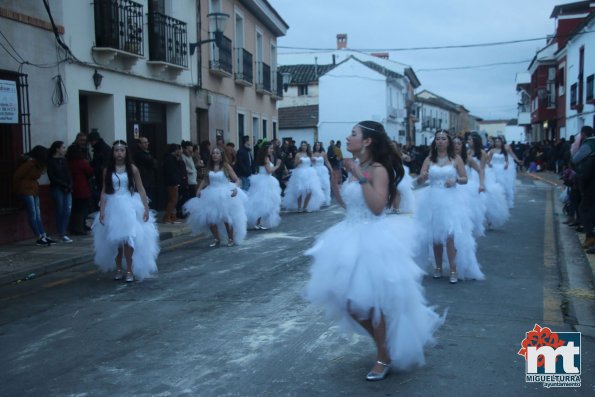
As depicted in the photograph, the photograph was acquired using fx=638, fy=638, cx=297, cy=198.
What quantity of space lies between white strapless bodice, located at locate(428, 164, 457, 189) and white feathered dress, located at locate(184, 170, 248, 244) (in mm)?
4233

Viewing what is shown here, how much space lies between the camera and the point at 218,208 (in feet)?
36.7

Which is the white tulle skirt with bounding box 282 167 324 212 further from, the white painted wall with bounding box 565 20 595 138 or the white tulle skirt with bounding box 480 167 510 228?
the white painted wall with bounding box 565 20 595 138

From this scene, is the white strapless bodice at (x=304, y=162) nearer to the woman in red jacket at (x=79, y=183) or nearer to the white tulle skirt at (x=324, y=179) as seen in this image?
the white tulle skirt at (x=324, y=179)

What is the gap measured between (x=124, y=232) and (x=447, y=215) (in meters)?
4.12

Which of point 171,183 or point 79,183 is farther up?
point 79,183

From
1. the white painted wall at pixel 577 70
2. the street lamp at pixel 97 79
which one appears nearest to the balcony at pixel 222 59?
the street lamp at pixel 97 79

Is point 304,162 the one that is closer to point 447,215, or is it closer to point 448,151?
point 448,151

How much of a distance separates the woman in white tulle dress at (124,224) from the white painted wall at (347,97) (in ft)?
144

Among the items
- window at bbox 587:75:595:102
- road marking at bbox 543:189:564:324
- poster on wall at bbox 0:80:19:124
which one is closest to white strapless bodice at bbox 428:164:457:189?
road marking at bbox 543:189:564:324

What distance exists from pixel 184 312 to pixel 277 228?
7.18 m

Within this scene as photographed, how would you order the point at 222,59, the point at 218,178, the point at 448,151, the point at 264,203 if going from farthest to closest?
the point at 222,59 < the point at 264,203 < the point at 218,178 < the point at 448,151

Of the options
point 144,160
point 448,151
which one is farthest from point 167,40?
point 448,151

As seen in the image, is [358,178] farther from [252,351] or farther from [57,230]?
[57,230]

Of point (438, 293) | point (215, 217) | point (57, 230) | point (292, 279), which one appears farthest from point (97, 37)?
point (438, 293)
